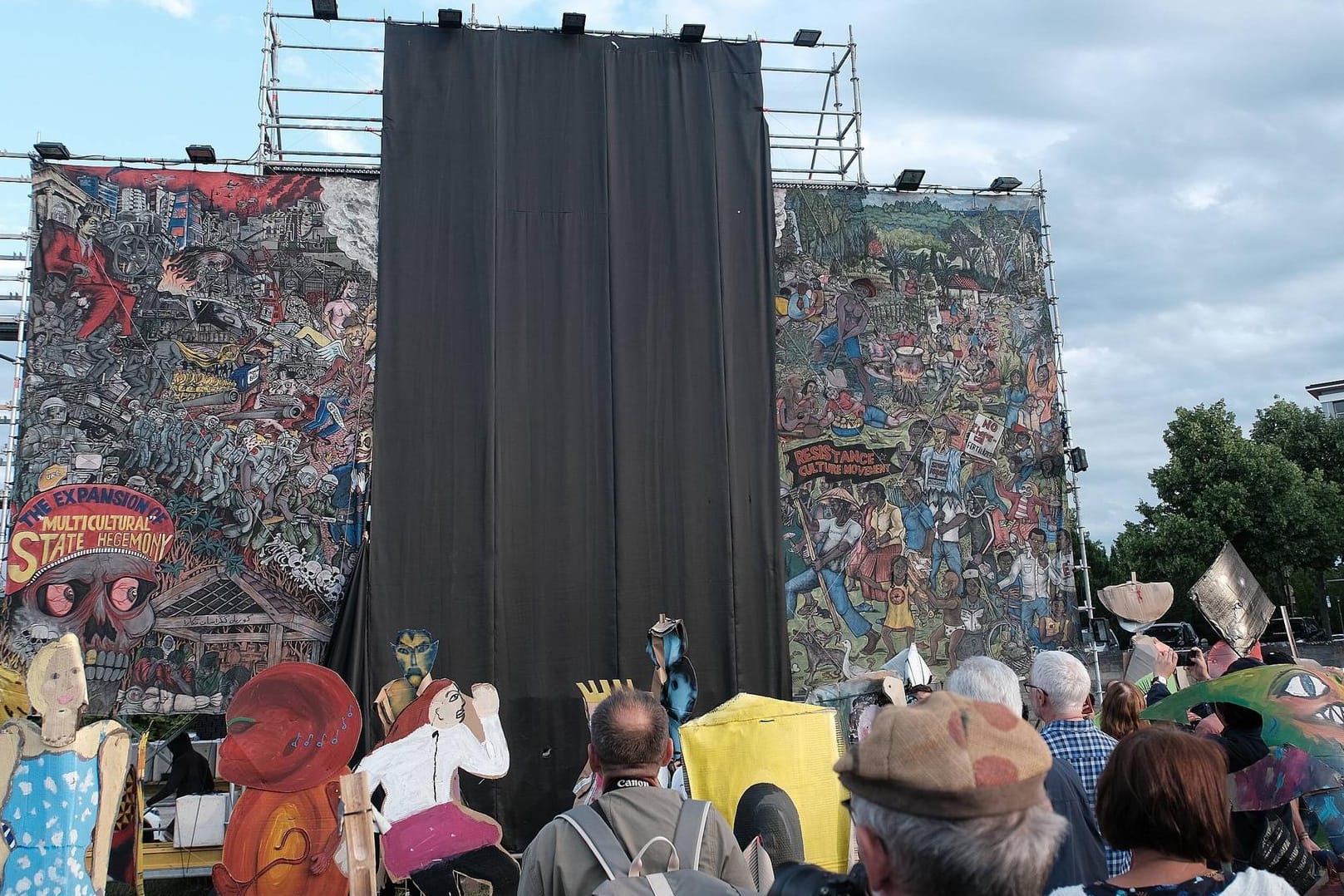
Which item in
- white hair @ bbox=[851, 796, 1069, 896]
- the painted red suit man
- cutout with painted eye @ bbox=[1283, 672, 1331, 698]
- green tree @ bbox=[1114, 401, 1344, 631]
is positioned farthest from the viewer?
green tree @ bbox=[1114, 401, 1344, 631]

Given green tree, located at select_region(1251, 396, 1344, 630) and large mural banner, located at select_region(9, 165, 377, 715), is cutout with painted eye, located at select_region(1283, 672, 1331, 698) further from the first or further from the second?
green tree, located at select_region(1251, 396, 1344, 630)

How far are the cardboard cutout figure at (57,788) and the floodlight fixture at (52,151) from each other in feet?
19.0

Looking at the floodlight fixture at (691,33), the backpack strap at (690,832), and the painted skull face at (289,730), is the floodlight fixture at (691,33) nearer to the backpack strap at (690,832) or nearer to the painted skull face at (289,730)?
the painted skull face at (289,730)

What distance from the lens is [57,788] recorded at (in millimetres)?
4965

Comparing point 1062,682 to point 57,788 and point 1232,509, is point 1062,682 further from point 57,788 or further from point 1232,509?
point 1232,509

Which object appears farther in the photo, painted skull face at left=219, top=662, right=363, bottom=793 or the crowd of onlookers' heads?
painted skull face at left=219, top=662, right=363, bottom=793

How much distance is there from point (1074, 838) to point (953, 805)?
1635 mm

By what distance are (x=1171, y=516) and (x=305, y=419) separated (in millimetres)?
15967

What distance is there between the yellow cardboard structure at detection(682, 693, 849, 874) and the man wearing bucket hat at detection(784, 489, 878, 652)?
17.3 ft

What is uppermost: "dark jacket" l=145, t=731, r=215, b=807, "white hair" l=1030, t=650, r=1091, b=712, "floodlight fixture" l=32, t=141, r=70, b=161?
"floodlight fixture" l=32, t=141, r=70, b=161

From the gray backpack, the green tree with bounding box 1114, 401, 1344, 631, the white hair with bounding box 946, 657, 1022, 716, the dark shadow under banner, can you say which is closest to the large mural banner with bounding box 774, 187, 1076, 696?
the dark shadow under banner

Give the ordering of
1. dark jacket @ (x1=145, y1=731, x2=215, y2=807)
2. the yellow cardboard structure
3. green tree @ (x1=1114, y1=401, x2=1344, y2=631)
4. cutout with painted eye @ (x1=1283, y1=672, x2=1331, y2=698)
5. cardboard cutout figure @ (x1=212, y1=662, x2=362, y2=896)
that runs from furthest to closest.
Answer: green tree @ (x1=1114, y1=401, x2=1344, y2=631) < dark jacket @ (x1=145, y1=731, x2=215, y2=807) < cardboard cutout figure @ (x1=212, y1=662, x2=362, y2=896) < the yellow cardboard structure < cutout with painted eye @ (x1=1283, y1=672, x2=1331, y2=698)

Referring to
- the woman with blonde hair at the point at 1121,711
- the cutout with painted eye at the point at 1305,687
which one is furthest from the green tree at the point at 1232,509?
the cutout with painted eye at the point at 1305,687

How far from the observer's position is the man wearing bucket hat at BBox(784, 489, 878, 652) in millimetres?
9492
